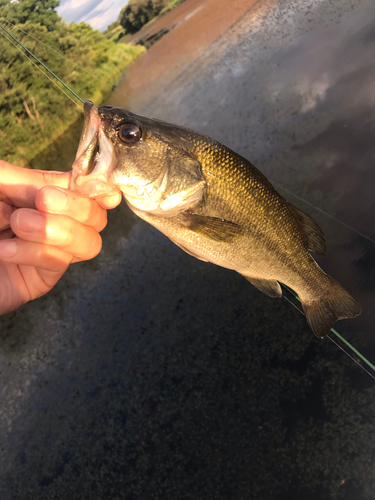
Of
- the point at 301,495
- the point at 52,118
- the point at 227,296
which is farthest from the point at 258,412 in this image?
the point at 52,118

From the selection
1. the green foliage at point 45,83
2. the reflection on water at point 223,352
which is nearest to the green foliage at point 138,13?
the green foliage at point 45,83

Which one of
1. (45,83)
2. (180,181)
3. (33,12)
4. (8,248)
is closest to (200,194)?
(180,181)

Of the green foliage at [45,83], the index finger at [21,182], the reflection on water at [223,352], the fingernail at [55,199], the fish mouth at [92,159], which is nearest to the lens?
the fish mouth at [92,159]

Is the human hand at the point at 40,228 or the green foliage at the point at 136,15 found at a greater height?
the green foliage at the point at 136,15

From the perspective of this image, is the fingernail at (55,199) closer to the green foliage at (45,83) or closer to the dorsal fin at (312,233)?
the dorsal fin at (312,233)

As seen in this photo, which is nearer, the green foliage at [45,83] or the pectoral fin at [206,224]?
the pectoral fin at [206,224]

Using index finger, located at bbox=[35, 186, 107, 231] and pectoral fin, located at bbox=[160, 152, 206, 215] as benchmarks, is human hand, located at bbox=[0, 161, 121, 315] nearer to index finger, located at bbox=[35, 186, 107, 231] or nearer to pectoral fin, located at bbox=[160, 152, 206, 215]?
index finger, located at bbox=[35, 186, 107, 231]
